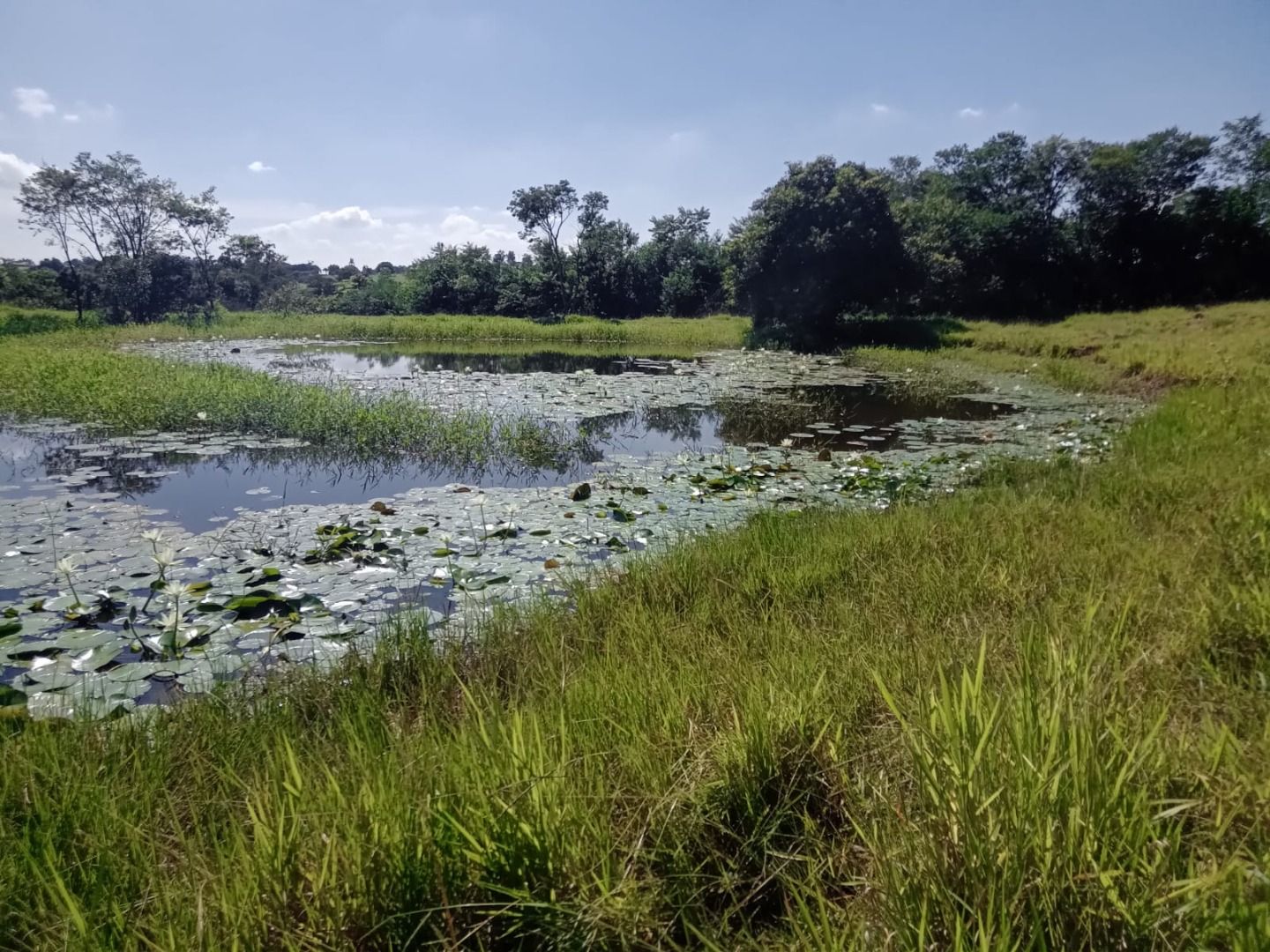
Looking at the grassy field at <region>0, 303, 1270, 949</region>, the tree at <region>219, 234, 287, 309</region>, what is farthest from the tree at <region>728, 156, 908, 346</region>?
the tree at <region>219, 234, 287, 309</region>

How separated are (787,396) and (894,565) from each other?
8.90 metres

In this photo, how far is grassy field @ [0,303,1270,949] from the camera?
1.19 m

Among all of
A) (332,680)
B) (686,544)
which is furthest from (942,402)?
(332,680)

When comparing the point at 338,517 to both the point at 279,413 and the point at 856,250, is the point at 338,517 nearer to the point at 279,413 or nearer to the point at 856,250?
the point at 279,413

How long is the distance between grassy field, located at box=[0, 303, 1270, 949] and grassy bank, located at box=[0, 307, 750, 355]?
2223 centimetres

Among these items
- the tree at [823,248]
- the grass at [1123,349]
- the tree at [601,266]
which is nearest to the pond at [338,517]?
the grass at [1123,349]

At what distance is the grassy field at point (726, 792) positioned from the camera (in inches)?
46.9

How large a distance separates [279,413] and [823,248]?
1853 cm

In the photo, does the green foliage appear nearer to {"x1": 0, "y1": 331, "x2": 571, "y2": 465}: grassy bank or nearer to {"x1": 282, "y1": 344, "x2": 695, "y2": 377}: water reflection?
{"x1": 0, "y1": 331, "x2": 571, "y2": 465}: grassy bank

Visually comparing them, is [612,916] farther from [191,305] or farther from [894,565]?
[191,305]

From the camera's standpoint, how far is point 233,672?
2.85 m

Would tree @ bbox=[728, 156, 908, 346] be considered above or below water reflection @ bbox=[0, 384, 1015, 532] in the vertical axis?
above

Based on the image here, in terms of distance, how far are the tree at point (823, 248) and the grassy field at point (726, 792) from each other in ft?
69.2

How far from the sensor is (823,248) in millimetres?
21812
